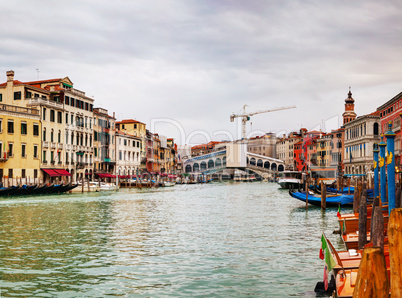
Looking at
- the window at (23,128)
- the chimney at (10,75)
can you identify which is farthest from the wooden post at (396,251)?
the chimney at (10,75)

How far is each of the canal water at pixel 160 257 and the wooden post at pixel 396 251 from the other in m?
3.54

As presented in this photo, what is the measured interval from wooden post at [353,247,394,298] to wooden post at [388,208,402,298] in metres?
0.35

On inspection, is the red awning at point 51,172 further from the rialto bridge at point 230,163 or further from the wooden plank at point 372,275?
the rialto bridge at point 230,163

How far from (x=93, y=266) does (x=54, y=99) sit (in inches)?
1304

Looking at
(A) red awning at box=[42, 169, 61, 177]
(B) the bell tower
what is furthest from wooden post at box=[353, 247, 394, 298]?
(B) the bell tower

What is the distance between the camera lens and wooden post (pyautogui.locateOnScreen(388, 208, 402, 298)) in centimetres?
356

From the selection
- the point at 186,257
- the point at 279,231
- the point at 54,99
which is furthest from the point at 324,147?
the point at 186,257

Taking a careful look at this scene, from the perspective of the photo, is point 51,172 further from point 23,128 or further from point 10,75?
point 10,75

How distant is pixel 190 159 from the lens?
3556 inches

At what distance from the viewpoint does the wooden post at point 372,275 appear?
10.4ft

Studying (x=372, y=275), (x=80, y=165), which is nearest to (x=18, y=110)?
(x=80, y=165)

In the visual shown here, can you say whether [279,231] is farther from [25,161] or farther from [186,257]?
[25,161]

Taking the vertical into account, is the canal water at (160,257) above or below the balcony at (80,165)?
below

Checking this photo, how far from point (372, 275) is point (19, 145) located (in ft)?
111
